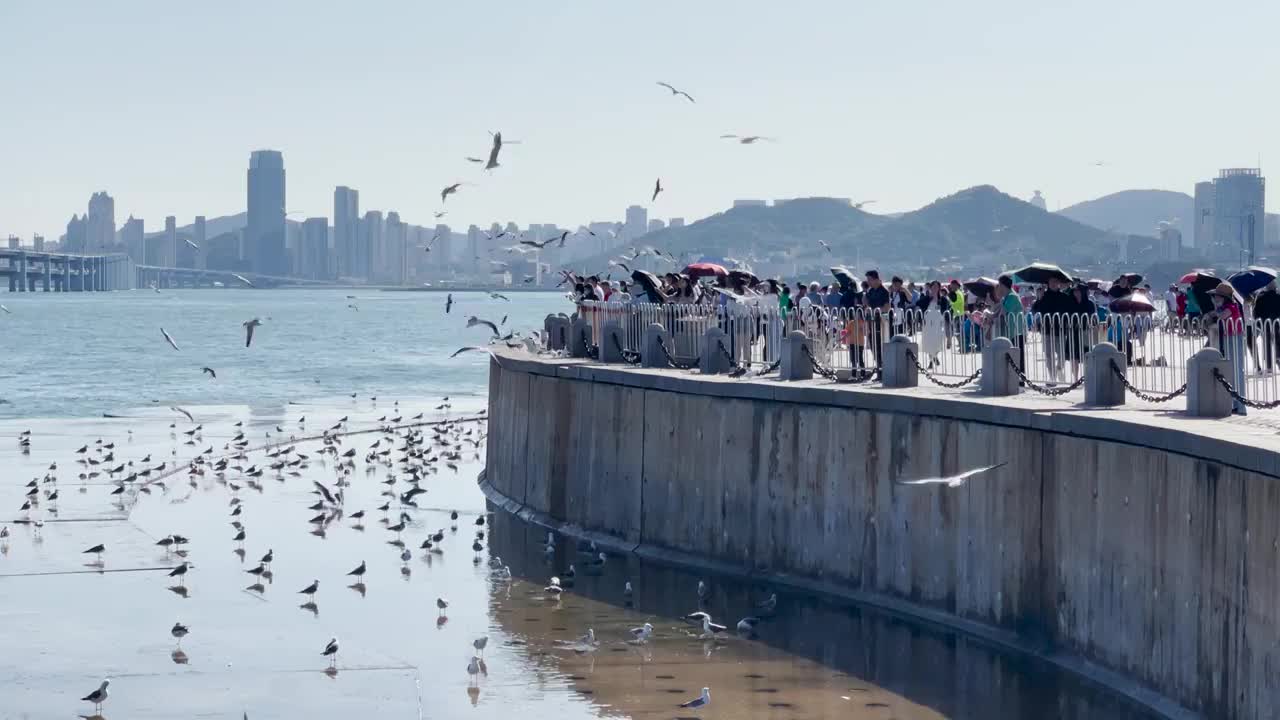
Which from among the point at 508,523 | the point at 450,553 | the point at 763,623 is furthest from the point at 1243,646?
the point at 508,523

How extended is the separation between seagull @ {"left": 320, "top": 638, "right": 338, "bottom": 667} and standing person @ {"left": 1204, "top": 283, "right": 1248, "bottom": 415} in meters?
9.68

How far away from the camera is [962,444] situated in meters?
20.2

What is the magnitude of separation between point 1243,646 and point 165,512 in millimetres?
22767

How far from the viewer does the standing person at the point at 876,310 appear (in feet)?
81.2

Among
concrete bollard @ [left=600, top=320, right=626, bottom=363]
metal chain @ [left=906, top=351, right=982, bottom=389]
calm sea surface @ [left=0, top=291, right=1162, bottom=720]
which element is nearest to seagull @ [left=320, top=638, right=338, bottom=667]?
calm sea surface @ [left=0, top=291, right=1162, bottom=720]

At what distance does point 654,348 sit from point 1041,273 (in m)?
6.73

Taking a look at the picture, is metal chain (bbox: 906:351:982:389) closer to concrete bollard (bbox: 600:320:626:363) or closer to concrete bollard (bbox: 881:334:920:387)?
concrete bollard (bbox: 881:334:920:387)

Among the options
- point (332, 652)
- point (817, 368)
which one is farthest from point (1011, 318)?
point (332, 652)

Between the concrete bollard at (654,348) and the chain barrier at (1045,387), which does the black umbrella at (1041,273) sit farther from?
the concrete bollard at (654,348)

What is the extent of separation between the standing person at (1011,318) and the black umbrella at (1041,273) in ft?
1.51

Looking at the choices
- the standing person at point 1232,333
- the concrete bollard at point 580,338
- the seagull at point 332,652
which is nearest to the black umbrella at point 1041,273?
the standing person at point 1232,333

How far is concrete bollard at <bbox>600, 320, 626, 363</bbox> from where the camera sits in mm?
29250

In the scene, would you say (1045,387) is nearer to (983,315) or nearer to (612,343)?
(983,315)

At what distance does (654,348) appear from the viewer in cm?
2797
